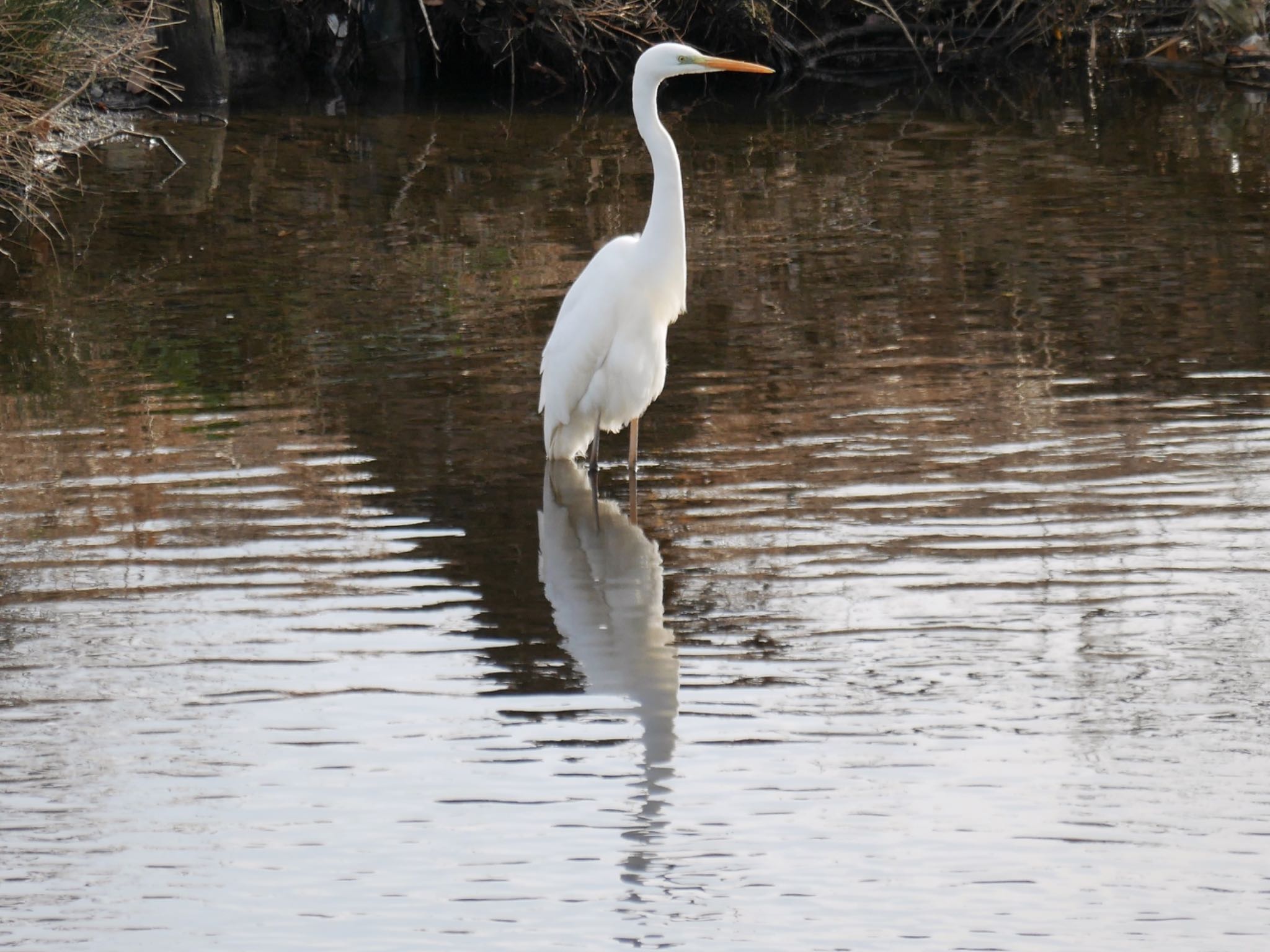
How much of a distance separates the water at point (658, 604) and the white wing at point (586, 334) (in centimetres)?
31

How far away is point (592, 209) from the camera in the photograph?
10797 mm

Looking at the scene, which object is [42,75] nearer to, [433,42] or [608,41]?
[433,42]

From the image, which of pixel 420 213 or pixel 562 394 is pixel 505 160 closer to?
pixel 420 213

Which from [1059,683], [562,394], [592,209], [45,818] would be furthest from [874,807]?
[592,209]

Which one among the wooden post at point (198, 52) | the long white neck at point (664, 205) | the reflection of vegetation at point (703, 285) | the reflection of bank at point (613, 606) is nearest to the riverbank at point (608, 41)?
the wooden post at point (198, 52)

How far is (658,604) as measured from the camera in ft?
16.2

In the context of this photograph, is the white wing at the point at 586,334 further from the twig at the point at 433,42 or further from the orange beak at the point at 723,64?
the twig at the point at 433,42

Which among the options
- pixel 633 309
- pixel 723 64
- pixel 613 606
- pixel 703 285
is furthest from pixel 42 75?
pixel 613 606

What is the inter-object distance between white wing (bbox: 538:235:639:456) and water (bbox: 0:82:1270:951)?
0.31 m

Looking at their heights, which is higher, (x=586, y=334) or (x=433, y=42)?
(x=433, y=42)

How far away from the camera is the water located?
3457 millimetres

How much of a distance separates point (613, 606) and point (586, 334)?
1325mm

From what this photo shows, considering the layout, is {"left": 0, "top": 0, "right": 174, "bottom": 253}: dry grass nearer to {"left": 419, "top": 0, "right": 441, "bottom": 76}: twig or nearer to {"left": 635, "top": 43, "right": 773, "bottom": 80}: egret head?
{"left": 419, "top": 0, "right": 441, "bottom": 76}: twig

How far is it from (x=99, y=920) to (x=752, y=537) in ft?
8.41
